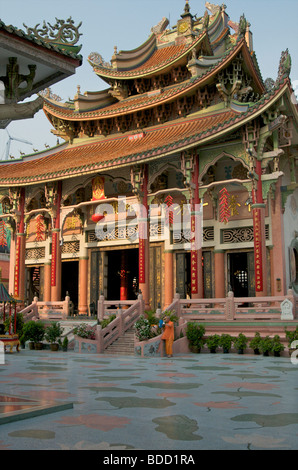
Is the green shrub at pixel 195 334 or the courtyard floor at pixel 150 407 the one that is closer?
the courtyard floor at pixel 150 407

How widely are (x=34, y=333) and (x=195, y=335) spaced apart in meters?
6.07

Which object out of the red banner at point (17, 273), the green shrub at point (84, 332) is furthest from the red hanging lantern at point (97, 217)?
the green shrub at point (84, 332)

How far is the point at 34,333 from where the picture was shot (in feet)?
58.2

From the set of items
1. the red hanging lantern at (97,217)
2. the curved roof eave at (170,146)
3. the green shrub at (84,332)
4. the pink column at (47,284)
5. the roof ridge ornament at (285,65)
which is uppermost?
the roof ridge ornament at (285,65)

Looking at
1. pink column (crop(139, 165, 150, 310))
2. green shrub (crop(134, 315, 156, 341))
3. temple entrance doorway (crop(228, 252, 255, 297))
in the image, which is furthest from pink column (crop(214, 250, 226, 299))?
green shrub (crop(134, 315, 156, 341))

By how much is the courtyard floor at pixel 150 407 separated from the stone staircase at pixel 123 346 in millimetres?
3966

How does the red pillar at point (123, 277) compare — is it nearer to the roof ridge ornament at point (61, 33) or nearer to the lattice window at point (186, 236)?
the lattice window at point (186, 236)

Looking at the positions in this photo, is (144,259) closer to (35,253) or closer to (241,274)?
(241,274)

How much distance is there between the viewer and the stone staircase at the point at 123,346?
51.0 feet

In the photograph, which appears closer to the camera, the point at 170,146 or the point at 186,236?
the point at 170,146

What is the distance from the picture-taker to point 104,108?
24984mm

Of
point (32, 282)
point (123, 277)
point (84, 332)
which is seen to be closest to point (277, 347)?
point (84, 332)
